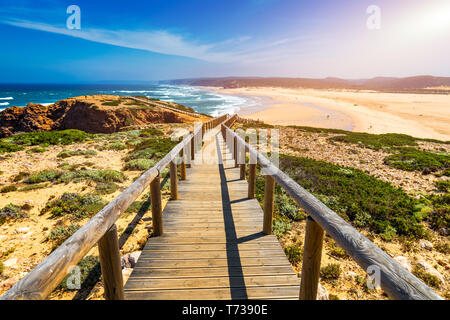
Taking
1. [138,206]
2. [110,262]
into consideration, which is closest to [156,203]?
[110,262]

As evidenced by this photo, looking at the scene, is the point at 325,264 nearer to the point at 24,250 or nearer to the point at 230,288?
the point at 230,288

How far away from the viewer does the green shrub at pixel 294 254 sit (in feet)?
12.8

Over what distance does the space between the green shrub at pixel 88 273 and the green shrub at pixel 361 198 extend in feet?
17.5

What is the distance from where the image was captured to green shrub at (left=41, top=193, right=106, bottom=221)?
5.31 metres

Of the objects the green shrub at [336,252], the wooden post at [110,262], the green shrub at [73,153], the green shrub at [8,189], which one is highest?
the wooden post at [110,262]

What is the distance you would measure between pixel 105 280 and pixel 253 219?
2808mm

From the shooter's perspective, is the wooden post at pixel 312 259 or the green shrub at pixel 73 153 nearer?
the wooden post at pixel 312 259

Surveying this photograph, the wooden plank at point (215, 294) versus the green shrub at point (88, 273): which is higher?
the wooden plank at point (215, 294)

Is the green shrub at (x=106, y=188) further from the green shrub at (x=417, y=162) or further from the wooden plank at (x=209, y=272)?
the green shrub at (x=417, y=162)

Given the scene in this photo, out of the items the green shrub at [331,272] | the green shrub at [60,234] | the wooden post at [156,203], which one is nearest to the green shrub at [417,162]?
the green shrub at [331,272]

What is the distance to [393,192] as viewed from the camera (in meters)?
6.98

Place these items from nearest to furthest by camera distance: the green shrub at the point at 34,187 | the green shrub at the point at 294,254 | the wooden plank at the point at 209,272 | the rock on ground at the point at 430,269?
1. the wooden plank at the point at 209,272
2. the rock on ground at the point at 430,269
3. the green shrub at the point at 294,254
4. the green shrub at the point at 34,187

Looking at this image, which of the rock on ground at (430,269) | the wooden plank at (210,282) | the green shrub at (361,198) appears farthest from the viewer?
the green shrub at (361,198)

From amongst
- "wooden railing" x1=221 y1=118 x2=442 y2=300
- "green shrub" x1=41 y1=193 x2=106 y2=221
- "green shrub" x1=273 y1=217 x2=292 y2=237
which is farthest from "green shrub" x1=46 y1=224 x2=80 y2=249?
"wooden railing" x1=221 y1=118 x2=442 y2=300
